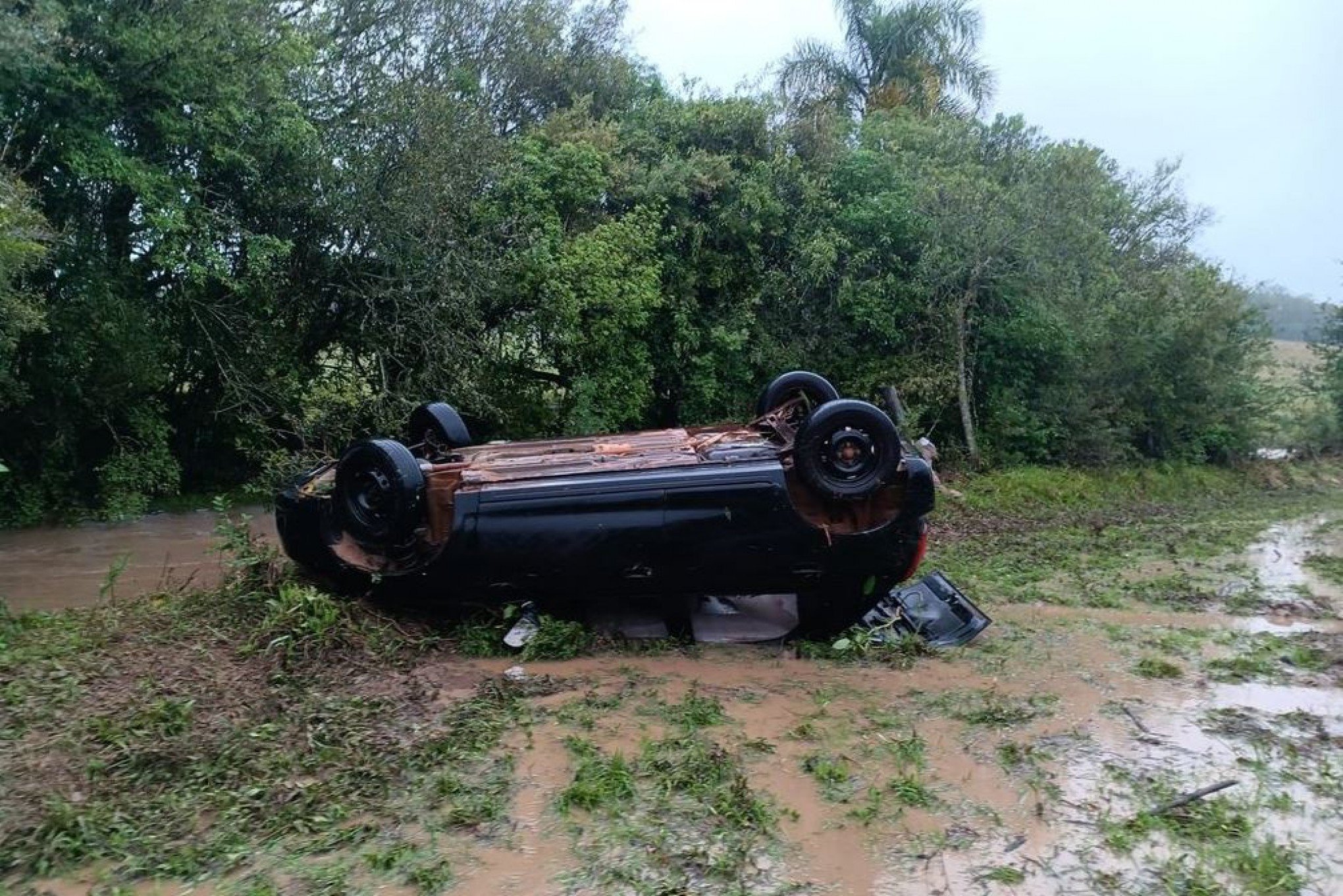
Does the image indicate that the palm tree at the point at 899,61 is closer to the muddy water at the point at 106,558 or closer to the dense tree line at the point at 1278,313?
the dense tree line at the point at 1278,313

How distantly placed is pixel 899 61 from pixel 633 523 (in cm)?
1904

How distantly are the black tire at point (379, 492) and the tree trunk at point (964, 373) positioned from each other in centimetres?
1219

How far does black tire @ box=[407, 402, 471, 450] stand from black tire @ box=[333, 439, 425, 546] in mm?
1504

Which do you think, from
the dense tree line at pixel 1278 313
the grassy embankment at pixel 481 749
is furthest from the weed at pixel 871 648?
the dense tree line at pixel 1278 313

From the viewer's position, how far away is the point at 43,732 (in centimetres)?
483

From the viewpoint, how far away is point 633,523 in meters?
6.27

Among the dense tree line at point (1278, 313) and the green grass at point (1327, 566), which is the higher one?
the dense tree line at point (1278, 313)

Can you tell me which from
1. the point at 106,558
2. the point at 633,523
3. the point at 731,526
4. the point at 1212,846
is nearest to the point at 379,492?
the point at 633,523

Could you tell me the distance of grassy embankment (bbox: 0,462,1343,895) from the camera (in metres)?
4.07

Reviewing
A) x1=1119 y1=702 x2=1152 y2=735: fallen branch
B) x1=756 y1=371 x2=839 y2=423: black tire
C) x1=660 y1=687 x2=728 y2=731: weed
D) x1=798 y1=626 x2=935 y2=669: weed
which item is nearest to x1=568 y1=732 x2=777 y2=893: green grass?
x1=660 y1=687 x2=728 y2=731: weed

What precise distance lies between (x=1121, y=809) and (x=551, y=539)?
3411 millimetres

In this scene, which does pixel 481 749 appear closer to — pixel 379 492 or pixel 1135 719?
pixel 379 492

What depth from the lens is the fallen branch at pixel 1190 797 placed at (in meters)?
4.53

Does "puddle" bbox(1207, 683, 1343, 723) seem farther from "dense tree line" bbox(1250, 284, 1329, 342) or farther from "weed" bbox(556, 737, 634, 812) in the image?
"dense tree line" bbox(1250, 284, 1329, 342)
